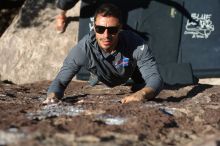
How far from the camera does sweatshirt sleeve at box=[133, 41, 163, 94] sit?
13.7 ft

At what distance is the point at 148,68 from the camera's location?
430cm

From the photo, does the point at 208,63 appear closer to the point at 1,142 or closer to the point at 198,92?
the point at 198,92

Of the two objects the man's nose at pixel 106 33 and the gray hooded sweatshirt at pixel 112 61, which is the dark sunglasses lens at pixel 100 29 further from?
the gray hooded sweatshirt at pixel 112 61

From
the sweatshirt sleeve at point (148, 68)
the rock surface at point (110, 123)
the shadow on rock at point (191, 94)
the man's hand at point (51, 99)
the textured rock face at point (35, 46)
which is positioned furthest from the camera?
the textured rock face at point (35, 46)

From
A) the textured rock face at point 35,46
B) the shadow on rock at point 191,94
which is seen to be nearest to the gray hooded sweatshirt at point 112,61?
the shadow on rock at point 191,94

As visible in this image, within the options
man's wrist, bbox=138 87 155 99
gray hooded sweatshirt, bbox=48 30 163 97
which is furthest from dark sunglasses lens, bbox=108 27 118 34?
man's wrist, bbox=138 87 155 99

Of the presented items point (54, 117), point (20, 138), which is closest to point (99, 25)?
point (54, 117)

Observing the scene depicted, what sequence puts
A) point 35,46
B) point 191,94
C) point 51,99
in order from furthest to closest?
Result: point 35,46 < point 191,94 < point 51,99

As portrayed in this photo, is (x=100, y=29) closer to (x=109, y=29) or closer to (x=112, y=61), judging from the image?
(x=109, y=29)

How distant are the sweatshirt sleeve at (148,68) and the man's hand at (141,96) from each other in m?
0.06

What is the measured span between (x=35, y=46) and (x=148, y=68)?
122 inches

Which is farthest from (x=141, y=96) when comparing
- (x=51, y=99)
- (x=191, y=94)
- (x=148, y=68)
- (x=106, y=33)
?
(x=191, y=94)

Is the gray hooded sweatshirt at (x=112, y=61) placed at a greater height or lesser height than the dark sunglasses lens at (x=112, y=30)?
lesser

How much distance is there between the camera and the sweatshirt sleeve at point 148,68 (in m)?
4.18
